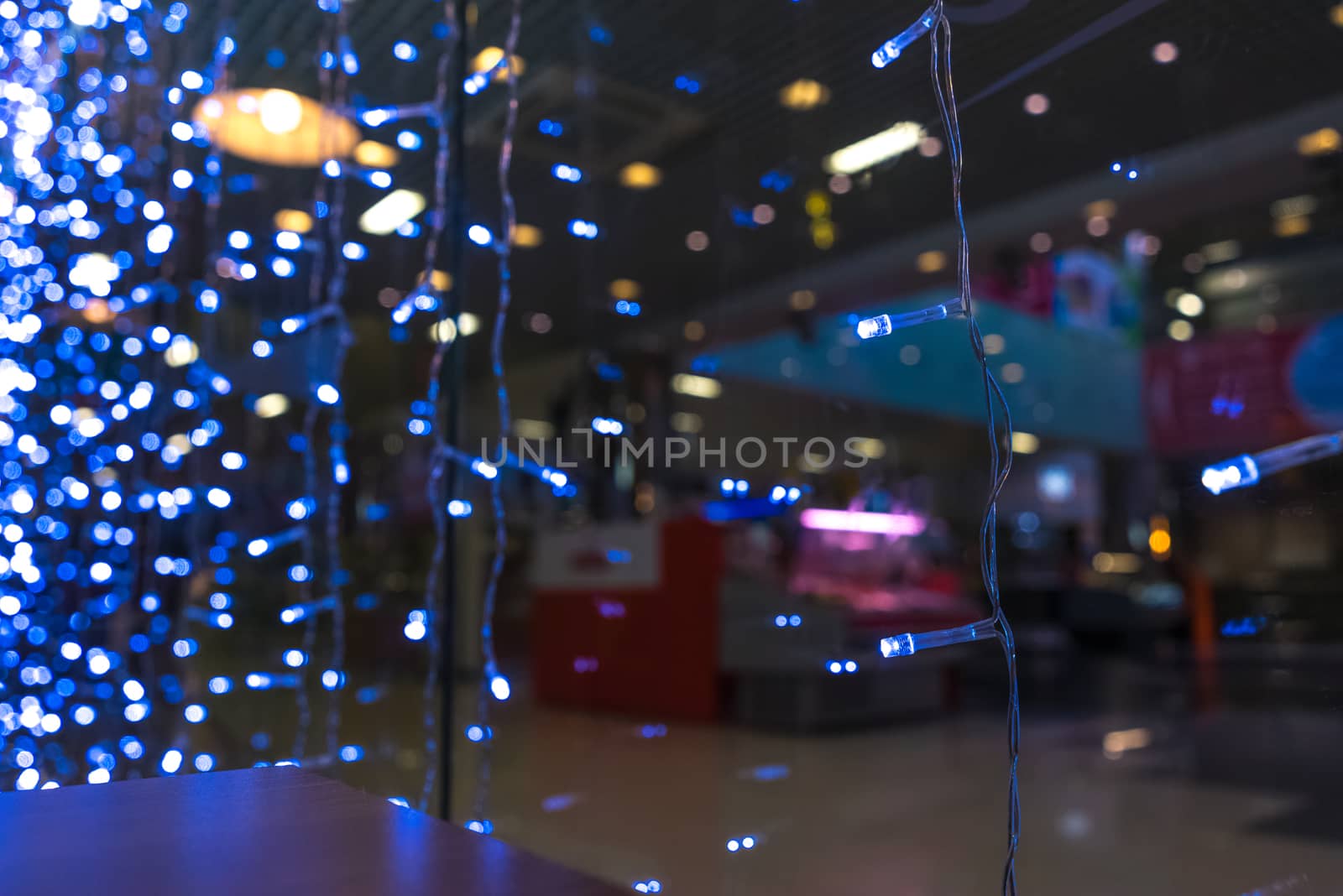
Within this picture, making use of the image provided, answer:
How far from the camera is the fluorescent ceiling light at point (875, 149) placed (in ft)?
6.00

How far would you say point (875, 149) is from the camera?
1.95 metres

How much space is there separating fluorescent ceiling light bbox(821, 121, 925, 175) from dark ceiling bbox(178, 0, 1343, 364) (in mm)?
24

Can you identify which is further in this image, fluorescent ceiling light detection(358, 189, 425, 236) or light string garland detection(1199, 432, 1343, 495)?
fluorescent ceiling light detection(358, 189, 425, 236)

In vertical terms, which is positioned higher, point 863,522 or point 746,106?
point 746,106

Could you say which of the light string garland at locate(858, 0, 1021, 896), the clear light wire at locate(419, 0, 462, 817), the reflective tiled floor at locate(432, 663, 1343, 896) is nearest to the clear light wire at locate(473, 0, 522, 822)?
the clear light wire at locate(419, 0, 462, 817)

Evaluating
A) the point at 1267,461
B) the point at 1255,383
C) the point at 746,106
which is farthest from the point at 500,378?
the point at 1255,383

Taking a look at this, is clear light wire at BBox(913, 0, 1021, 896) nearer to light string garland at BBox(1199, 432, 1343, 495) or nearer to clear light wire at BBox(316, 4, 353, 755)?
light string garland at BBox(1199, 432, 1343, 495)

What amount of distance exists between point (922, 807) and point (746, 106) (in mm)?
1982

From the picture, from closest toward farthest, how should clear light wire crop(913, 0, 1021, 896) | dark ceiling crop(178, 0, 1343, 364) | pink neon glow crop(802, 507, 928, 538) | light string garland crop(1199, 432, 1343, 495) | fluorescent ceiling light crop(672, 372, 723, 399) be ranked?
clear light wire crop(913, 0, 1021, 896)
light string garland crop(1199, 432, 1343, 495)
dark ceiling crop(178, 0, 1343, 364)
fluorescent ceiling light crop(672, 372, 723, 399)
pink neon glow crop(802, 507, 928, 538)

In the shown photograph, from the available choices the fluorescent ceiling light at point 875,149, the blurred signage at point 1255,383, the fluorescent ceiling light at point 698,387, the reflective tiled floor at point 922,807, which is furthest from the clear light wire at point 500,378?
the blurred signage at point 1255,383

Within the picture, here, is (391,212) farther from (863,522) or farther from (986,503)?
(863,522)

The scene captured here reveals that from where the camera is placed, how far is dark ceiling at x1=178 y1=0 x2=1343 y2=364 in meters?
1.67

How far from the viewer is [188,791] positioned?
0.92 m

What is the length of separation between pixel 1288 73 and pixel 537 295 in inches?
74.8
